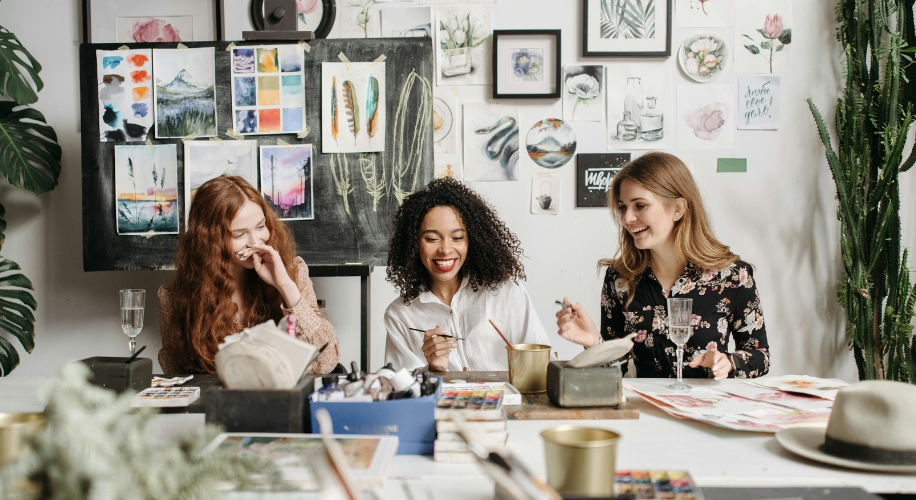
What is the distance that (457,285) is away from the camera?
2.24 meters

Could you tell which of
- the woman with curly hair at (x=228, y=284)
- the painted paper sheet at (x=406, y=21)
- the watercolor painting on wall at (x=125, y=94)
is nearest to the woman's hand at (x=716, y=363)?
the woman with curly hair at (x=228, y=284)

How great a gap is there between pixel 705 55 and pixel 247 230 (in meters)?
2.10

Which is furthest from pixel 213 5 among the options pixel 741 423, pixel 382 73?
pixel 741 423

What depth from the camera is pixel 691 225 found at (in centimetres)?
216

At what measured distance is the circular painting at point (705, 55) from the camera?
3.01m

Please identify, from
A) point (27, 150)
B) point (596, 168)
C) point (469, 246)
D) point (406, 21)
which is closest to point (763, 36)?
point (596, 168)

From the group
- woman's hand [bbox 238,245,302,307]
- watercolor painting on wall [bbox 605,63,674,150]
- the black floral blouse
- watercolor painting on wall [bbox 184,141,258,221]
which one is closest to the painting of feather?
watercolor painting on wall [bbox 184,141,258,221]

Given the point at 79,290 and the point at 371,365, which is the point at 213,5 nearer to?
the point at 79,290

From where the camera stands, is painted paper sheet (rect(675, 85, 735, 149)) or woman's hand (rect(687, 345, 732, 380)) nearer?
woman's hand (rect(687, 345, 732, 380))

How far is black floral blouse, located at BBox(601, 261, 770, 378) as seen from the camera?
205 cm

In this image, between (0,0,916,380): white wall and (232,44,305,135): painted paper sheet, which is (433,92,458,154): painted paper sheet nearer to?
(0,0,916,380): white wall

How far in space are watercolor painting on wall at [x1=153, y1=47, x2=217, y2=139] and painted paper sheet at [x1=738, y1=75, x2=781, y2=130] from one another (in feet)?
7.38

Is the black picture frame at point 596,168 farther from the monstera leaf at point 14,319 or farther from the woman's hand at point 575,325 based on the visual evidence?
the monstera leaf at point 14,319

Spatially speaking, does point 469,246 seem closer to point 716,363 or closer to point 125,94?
point 716,363
